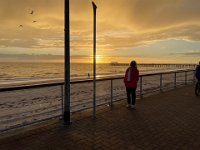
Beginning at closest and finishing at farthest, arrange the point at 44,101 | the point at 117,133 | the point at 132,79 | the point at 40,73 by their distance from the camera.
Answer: the point at 117,133
the point at 132,79
the point at 44,101
the point at 40,73

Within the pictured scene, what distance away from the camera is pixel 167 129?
578 centimetres

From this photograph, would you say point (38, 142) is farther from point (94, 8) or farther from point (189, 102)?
point (189, 102)

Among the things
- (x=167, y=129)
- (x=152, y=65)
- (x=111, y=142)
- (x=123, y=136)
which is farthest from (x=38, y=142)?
(x=152, y=65)

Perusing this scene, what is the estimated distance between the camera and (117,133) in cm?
541

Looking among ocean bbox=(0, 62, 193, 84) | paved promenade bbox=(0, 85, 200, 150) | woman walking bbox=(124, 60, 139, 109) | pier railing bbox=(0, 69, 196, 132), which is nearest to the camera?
paved promenade bbox=(0, 85, 200, 150)

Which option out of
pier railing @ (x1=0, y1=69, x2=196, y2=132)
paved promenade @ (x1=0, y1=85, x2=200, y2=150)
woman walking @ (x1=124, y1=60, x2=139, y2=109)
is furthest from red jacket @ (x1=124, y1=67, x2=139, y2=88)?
paved promenade @ (x1=0, y1=85, x2=200, y2=150)

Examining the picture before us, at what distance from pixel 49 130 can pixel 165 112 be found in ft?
12.4

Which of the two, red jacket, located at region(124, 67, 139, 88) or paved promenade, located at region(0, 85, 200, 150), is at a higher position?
red jacket, located at region(124, 67, 139, 88)

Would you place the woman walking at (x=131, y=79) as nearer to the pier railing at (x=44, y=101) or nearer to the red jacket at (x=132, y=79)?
the red jacket at (x=132, y=79)

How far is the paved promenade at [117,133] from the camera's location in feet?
15.3

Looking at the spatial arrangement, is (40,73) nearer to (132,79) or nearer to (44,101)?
(44,101)

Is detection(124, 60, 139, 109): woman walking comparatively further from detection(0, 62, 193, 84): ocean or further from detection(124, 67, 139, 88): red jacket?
detection(0, 62, 193, 84): ocean

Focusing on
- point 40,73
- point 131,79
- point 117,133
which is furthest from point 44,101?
point 40,73

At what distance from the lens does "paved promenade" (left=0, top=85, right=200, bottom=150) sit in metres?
4.66
